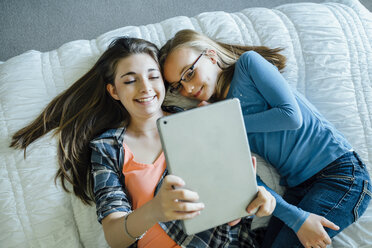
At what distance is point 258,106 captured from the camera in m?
1.02

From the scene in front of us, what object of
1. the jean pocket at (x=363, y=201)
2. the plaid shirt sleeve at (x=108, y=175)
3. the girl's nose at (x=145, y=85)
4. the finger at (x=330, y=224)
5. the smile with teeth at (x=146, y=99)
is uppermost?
the girl's nose at (x=145, y=85)

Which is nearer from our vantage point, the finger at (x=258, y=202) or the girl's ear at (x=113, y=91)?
the finger at (x=258, y=202)

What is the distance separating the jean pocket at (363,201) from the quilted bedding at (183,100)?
0.07m

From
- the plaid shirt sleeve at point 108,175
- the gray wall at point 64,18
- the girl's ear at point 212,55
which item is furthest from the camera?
the gray wall at point 64,18

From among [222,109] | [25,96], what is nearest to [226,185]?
[222,109]

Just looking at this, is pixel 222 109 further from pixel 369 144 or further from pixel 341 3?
pixel 341 3

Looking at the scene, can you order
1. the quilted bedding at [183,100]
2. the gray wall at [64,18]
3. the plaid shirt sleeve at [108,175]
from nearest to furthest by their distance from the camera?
the plaid shirt sleeve at [108,175]
the quilted bedding at [183,100]
the gray wall at [64,18]

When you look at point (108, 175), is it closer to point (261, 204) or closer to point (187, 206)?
point (187, 206)

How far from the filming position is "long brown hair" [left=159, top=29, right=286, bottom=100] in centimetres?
107

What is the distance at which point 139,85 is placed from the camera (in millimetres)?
956

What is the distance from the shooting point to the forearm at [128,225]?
755mm

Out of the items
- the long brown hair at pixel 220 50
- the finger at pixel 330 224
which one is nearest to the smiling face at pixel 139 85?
the long brown hair at pixel 220 50

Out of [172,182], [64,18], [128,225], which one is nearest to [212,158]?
[172,182]

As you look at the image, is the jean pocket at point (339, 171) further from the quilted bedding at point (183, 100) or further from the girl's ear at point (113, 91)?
the girl's ear at point (113, 91)
